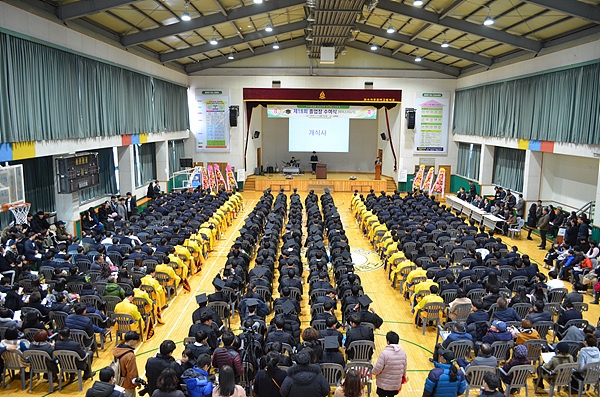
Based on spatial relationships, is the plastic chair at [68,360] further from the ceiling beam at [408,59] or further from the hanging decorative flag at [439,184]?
the ceiling beam at [408,59]

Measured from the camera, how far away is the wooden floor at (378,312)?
7.84m

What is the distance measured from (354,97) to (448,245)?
15943mm

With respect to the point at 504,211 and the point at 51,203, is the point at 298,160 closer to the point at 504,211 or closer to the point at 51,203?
the point at 504,211

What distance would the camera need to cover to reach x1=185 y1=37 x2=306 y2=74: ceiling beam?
88.3 ft

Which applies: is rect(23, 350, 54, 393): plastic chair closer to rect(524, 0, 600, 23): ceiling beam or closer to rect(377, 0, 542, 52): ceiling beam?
rect(524, 0, 600, 23): ceiling beam

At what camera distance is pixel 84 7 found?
13680 millimetres

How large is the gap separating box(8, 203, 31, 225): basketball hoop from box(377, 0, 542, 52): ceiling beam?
1361 cm

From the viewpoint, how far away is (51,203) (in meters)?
15.6

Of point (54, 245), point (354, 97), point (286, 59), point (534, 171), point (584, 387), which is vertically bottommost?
point (584, 387)

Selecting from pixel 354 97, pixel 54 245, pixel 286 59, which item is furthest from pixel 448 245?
pixel 286 59

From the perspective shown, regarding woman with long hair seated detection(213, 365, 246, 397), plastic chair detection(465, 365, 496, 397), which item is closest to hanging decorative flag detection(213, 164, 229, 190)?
plastic chair detection(465, 365, 496, 397)

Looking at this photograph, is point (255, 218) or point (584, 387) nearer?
point (584, 387)

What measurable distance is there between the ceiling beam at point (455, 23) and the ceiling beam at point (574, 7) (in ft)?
16.3

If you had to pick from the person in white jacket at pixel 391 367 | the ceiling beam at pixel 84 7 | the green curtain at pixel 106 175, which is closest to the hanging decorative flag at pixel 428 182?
the green curtain at pixel 106 175
